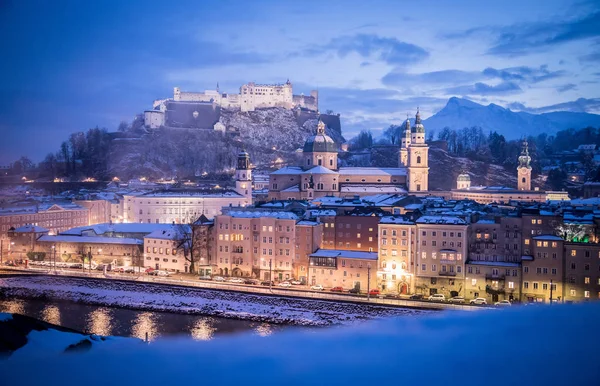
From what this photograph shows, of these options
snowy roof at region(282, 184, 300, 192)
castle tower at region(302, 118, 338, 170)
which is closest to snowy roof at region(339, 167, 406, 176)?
castle tower at region(302, 118, 338, 170)

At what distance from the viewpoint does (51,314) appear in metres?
9.22

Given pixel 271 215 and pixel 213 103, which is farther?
pixel 213 103

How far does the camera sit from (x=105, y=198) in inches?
797

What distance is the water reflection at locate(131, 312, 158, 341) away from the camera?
26.8 ft

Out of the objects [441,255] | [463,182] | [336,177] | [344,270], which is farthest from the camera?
[463,182]

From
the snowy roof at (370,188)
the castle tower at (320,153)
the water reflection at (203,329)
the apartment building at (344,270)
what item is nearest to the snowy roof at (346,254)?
the apartment building at (344,270)

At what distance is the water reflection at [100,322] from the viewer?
8.34 metres

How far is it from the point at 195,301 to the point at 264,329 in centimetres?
185

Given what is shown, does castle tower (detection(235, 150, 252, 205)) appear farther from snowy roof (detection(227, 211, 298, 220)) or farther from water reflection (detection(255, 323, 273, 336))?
water reflection (detection(255, 323, 273, 336))

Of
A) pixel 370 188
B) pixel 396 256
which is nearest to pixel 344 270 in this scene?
pixel 396 256

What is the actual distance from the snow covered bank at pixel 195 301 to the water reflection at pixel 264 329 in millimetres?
177

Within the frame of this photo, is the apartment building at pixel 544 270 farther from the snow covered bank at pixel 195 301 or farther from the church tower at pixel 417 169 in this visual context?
the church tower at pixel 417 169

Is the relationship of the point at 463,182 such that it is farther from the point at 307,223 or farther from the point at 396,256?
the point at 396,256

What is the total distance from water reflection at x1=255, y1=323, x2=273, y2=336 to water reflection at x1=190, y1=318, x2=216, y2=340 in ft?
2.01
